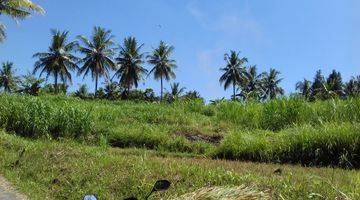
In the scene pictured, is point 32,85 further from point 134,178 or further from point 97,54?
point 134,178

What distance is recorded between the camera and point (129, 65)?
59.8m

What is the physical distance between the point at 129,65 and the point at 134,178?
51438 mm

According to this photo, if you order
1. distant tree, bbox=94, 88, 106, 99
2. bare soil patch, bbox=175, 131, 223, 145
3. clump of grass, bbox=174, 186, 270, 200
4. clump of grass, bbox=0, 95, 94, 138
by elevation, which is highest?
distant tree, bbox=94, 88, 106, 99

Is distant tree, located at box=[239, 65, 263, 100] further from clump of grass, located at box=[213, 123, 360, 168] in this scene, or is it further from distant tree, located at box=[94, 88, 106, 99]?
clump of grass, located at box=[213, 123, 360, 168]

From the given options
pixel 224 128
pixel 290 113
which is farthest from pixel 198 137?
pixel 290 113

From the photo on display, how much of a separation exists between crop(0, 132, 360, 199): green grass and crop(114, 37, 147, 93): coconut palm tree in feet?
156

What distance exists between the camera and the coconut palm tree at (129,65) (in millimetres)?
59906

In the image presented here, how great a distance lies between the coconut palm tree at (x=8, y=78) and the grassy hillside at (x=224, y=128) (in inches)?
1732

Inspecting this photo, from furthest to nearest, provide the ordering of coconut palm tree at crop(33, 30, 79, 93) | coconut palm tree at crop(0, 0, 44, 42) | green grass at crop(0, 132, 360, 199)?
coconut palm tree at crop(33, 30, 79, 93) < coconut palm tree at crop(0, 0, 44, 42) < green grass at crop(0, 132, 360, 199)

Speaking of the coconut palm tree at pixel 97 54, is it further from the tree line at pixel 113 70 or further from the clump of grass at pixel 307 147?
the clump of grass at pixel 307 147

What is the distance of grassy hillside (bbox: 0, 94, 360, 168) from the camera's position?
13.9 metres

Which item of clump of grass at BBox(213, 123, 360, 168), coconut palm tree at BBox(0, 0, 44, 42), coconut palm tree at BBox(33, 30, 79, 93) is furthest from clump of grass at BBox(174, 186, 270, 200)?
coconut palm tree at BBox(33, 30, 79, 93)

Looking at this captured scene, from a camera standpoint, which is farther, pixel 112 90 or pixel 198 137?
pixel 112 90

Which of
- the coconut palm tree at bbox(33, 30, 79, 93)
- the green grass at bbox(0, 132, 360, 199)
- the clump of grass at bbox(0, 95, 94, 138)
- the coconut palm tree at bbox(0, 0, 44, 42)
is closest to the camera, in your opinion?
the green grass at bbox(0, 132, 360, 199)
